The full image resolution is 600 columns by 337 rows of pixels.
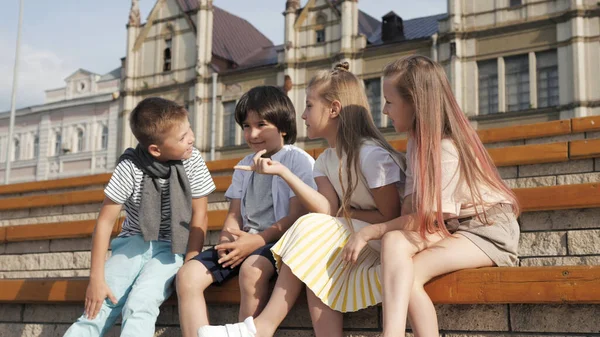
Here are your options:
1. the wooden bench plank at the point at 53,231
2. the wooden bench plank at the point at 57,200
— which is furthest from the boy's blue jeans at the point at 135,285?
the wooden bench plank at the point at 57,200

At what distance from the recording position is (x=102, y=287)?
2.97 metres

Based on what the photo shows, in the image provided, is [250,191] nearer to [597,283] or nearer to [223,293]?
[223,293]

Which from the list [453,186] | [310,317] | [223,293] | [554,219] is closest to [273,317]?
[310,317]

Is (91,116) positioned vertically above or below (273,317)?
above

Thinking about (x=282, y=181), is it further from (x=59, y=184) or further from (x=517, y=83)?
(x=517, y=83)

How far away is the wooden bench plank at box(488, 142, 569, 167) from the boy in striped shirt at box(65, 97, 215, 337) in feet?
7.72

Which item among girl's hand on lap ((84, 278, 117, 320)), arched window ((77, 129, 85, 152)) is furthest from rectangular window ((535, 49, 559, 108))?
arched window ((77, 129, 85, 152))

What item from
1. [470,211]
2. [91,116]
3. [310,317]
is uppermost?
[91,116]

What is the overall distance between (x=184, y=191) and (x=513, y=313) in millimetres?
1682

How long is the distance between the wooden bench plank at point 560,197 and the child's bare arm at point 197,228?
66.7 inches

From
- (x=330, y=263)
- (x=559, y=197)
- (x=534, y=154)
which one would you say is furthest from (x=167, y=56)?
(x=330, y=263)

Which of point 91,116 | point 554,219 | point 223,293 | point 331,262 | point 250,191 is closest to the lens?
point 331,262

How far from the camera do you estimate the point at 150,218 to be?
3.20m

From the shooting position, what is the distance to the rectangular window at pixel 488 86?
20469 mm
